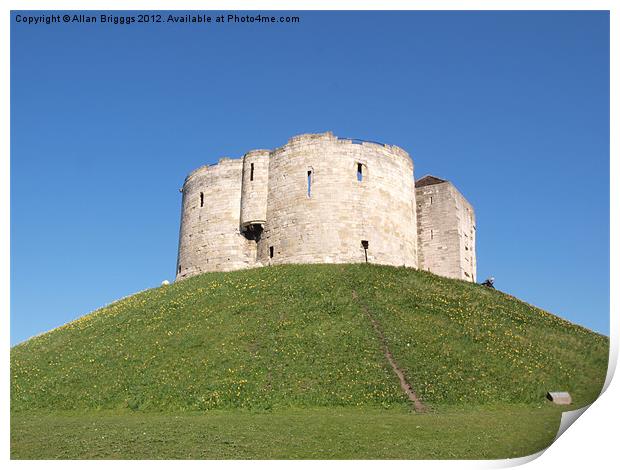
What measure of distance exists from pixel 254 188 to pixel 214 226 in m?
3.26

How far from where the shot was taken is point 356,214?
3241 cm

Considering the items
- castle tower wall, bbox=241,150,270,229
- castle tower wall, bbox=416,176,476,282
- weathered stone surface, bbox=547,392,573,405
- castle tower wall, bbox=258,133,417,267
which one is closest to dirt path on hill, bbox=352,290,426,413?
weathered stone surface, bbox=547,392,573,405

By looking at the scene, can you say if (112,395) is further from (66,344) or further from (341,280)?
(341,280)

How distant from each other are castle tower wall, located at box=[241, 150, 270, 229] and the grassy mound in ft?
15.1

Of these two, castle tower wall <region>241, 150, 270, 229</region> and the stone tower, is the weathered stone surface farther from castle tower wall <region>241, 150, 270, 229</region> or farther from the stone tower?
castle tower wall <region>241, 150, 270, 229</region>

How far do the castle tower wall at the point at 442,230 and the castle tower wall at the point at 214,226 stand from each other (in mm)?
10557

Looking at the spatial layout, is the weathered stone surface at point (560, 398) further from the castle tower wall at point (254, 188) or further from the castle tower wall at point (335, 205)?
the castle tower wall at point (254, 188)

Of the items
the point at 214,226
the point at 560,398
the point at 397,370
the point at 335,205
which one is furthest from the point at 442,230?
the point at 560,398

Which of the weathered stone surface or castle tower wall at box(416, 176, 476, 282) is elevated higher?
castle tower wall at box(416, 176, 476, 282)

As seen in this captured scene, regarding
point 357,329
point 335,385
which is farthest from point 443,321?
point 335,385

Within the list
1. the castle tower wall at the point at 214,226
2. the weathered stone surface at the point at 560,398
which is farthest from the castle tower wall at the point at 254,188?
the weathered stone surface at the point at 560,398

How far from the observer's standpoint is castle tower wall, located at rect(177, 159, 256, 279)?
115ft

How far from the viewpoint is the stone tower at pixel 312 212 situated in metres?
32.2

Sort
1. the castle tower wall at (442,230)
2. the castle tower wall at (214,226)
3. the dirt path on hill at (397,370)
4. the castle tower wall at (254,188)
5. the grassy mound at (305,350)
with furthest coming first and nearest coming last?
the castle tower wall at (442,230) < the castle tower wall at (214,226) < the castle tower wall at (254,188) < the grassy mound at (305,350) < the dirt path on hill at (397,370)
